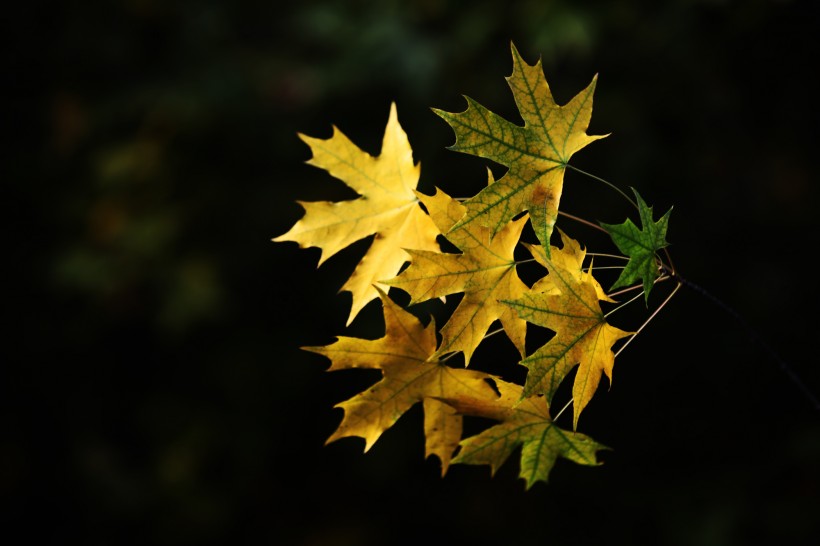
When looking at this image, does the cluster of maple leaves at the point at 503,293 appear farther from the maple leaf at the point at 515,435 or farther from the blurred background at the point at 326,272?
the blurred background at the point at 326,272

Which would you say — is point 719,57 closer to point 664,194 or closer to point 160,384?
point 664,194

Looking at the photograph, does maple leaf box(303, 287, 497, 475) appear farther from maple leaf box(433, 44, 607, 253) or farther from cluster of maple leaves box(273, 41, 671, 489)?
maple leaf box(433, 44, 607, 253)

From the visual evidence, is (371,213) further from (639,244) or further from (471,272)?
(639,244)

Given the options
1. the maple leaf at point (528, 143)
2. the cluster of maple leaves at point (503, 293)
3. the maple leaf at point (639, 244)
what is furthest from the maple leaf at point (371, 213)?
the maple leaf at point (639, 244)

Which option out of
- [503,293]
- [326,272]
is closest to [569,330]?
[503,293]

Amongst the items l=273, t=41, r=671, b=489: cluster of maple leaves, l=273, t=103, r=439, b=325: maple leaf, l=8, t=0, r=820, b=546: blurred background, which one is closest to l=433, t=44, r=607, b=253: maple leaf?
l=273, t=41, r=671, b=489: cluster of maple leaves
